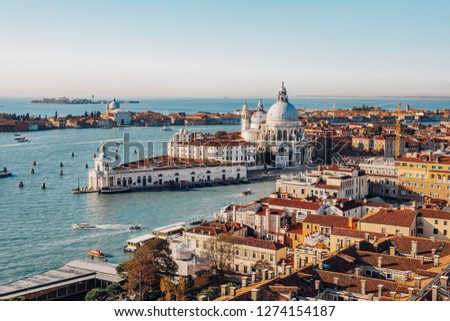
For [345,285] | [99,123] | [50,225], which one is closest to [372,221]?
[345,285]

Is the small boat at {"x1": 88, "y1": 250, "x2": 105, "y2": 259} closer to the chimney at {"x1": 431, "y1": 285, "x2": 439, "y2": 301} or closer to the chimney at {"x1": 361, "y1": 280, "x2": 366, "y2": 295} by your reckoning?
the chimney at {"x1": 361, "y1": 280, "x2": 366, "y2": 295}

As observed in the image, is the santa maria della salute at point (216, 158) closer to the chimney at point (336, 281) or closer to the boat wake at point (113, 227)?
the boat wake at point (113, 227)

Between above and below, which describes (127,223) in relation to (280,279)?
below

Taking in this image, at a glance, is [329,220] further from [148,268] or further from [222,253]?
[148,268]

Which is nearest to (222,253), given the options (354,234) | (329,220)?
(354,234)

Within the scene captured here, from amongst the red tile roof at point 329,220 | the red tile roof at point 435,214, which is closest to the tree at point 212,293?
the red tile roof at point 329,220

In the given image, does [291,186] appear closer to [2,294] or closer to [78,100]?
[2,294]

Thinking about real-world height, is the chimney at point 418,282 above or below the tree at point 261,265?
above

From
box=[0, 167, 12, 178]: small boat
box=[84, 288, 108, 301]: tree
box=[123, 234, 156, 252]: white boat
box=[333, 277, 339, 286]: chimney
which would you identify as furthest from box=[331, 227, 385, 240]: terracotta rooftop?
box=[0, 167, 12, 178]: small boat
